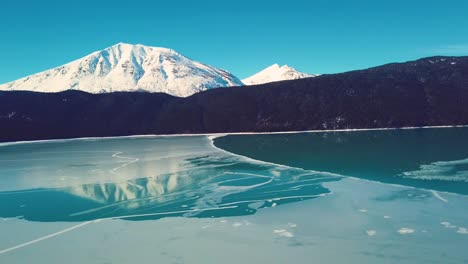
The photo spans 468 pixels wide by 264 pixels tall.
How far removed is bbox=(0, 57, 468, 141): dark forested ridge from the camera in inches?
3349

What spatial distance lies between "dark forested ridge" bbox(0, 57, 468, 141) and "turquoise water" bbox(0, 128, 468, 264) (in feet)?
201

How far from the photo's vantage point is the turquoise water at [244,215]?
10.9 m

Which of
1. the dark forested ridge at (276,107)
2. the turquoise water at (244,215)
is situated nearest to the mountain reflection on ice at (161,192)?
the turquoise water at (244,215)

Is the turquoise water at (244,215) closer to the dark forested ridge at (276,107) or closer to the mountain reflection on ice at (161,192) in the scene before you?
the mountain reflection on ice at (161,192)

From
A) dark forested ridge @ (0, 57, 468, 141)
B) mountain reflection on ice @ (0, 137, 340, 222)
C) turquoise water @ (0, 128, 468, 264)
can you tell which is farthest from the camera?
dark forested ridge @ (0, 57, 468, 141)

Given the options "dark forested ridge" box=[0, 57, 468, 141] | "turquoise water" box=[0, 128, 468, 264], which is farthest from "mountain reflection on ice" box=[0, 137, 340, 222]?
"dark forested ridge" box=[0, 57, 468, 141]

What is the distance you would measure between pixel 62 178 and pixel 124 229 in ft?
45.1

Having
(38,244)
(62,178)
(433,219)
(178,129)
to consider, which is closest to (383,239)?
(433,219)

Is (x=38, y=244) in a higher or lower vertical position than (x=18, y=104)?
lower

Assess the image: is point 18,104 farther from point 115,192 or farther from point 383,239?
point 383,239

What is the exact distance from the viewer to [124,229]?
13516mm

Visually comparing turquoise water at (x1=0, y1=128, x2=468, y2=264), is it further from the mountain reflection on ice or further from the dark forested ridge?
the dark forested ridge

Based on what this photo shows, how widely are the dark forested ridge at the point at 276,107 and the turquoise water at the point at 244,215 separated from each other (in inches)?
2411

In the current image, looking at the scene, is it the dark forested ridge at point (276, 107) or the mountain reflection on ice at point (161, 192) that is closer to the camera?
the mountain reflection on ice at point (161, 192)
